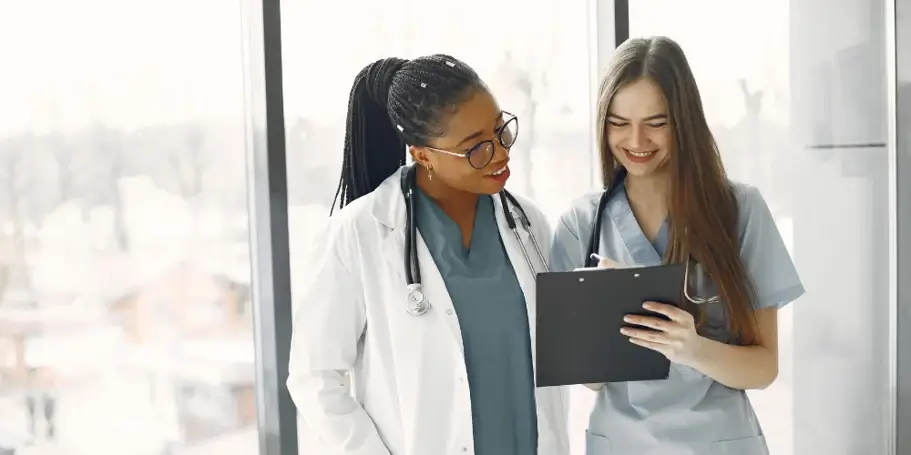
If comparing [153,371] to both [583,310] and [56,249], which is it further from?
[583,310]

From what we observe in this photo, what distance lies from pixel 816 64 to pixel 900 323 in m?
0.73

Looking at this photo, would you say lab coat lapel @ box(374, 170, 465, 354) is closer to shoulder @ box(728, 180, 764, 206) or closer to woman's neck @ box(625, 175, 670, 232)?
woman's neck @ box(625, 175, 670, 232)

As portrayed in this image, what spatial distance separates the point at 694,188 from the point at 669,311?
0.22m

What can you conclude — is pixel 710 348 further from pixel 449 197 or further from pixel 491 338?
pixel 449 197

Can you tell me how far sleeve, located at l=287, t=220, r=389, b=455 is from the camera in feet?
4.65

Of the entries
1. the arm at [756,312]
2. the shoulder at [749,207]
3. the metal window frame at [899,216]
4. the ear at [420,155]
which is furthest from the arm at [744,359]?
the metal window frame at [899,216]

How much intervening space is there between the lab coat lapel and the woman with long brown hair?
26 cm

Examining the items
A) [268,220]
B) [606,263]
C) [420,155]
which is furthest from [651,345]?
[268,220]

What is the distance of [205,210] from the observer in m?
1.92

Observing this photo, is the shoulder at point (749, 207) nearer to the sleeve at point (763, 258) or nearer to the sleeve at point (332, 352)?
the sleeve at point (763, 258)

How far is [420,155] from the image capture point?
4.81 feet

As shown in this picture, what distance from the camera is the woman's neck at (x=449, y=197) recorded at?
59.6 inches

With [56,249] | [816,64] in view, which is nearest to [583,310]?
[56,249]

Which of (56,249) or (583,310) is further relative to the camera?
(56,249)
